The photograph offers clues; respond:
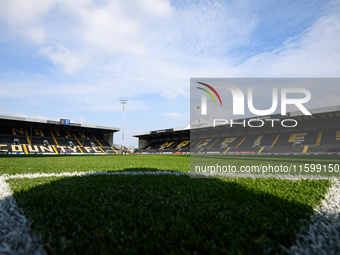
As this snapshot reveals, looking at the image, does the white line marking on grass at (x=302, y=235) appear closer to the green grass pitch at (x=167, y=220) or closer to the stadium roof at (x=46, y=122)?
the green grass pitch at (x=167, y=220)

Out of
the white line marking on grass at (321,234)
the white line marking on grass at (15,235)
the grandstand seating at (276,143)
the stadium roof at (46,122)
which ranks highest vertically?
the stadium roof at (46,122)

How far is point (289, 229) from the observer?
1.13 m

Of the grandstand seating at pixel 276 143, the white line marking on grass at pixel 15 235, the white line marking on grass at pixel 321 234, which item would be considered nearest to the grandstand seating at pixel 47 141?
the grandstand seating at pixel 276 143

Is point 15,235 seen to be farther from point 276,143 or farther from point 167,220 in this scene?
point 276,143

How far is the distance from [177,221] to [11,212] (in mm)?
1202

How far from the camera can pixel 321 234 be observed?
1.06m

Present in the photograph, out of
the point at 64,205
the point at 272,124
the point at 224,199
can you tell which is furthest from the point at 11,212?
the point at 272,124

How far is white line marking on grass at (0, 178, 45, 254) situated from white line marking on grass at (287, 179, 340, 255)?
1193 millimetres

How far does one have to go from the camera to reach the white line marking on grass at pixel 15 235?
94 cm

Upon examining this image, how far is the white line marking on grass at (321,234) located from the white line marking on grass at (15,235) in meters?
1.19

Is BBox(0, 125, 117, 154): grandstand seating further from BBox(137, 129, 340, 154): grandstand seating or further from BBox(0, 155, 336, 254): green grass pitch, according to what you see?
BBox(0, 155, 336, 254): green grass pitch

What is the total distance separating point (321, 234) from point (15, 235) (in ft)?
5.27

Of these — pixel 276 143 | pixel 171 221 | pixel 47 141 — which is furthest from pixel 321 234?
pixel 47 141

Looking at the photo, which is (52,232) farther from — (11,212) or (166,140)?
(166,140)
